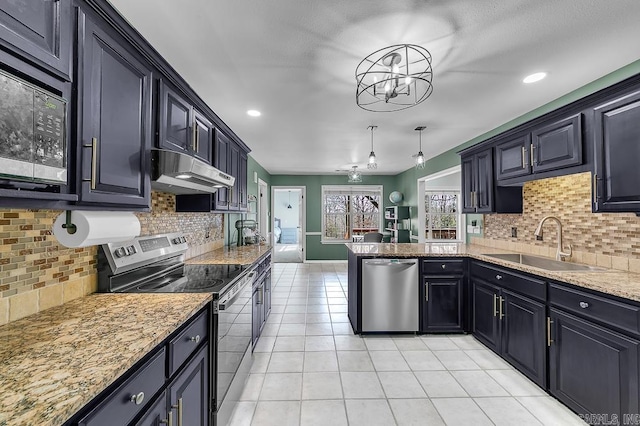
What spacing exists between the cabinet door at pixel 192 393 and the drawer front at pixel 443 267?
2321mm

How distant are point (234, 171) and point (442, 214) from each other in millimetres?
5881

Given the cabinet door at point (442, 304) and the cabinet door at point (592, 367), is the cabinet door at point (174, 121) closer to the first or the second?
the cabinet door at point (442, 304)

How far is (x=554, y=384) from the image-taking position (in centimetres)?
201

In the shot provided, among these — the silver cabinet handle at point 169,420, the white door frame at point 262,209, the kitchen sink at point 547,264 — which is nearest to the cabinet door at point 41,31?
the silver cabinet handle at point 169,420

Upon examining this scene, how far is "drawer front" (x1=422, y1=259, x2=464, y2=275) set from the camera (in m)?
3.08

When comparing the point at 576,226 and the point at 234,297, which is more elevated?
the point at 576,226

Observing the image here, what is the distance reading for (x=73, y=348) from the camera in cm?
95

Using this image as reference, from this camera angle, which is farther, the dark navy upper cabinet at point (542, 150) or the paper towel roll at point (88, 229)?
the dark navy upper cabinet at point (542, 150)

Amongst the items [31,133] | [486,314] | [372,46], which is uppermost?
[372,46]

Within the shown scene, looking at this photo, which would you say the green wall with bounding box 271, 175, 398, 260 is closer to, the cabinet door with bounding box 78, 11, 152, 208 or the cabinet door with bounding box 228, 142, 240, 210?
the cabinet door with bounding box 228, 142, 240, 210

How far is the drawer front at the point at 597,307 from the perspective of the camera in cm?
152

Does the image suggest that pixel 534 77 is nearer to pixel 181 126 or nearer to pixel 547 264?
pixel 547 264

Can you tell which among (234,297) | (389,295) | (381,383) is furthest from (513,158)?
(234,297)

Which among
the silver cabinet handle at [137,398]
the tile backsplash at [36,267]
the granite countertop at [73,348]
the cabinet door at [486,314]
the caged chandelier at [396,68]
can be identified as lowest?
the cabinet door at [486,314]
